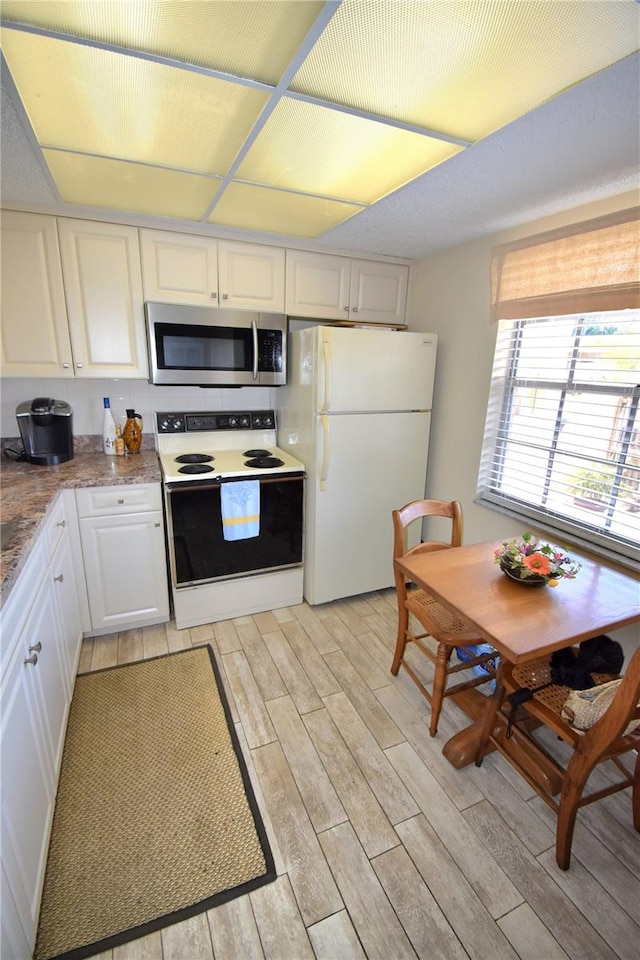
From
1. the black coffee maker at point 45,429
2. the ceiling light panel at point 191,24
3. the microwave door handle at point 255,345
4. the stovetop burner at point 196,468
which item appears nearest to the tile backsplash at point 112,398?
the black coffee maker at point 45,429

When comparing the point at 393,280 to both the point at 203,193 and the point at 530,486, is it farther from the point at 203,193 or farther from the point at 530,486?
the point at 530,486

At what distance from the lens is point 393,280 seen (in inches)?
110

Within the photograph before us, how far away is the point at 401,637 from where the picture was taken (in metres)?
2.02

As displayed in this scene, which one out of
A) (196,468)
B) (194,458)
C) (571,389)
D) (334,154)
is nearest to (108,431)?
(194,458)

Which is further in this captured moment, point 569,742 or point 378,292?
point 378,292

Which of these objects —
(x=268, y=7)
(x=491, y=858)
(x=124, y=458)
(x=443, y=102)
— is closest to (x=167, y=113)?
(x=268, y=7)

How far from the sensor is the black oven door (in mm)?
2189

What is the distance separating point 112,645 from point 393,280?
2.82m

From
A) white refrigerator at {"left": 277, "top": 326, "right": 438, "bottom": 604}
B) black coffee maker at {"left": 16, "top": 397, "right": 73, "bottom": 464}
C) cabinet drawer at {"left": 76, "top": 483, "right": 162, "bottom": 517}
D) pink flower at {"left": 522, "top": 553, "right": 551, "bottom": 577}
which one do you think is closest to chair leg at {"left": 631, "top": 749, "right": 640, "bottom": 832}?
pink flower at {"left": 522, "top": 553, "right": 551, "bottom": 577}

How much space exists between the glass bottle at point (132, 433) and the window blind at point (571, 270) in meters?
2.13

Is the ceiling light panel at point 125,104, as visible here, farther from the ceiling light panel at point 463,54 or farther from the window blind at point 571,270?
the window blind at point 571,270

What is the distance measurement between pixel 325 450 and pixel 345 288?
1106mm

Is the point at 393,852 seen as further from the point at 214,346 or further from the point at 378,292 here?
the point at 378,292

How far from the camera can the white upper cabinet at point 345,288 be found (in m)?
2.53
